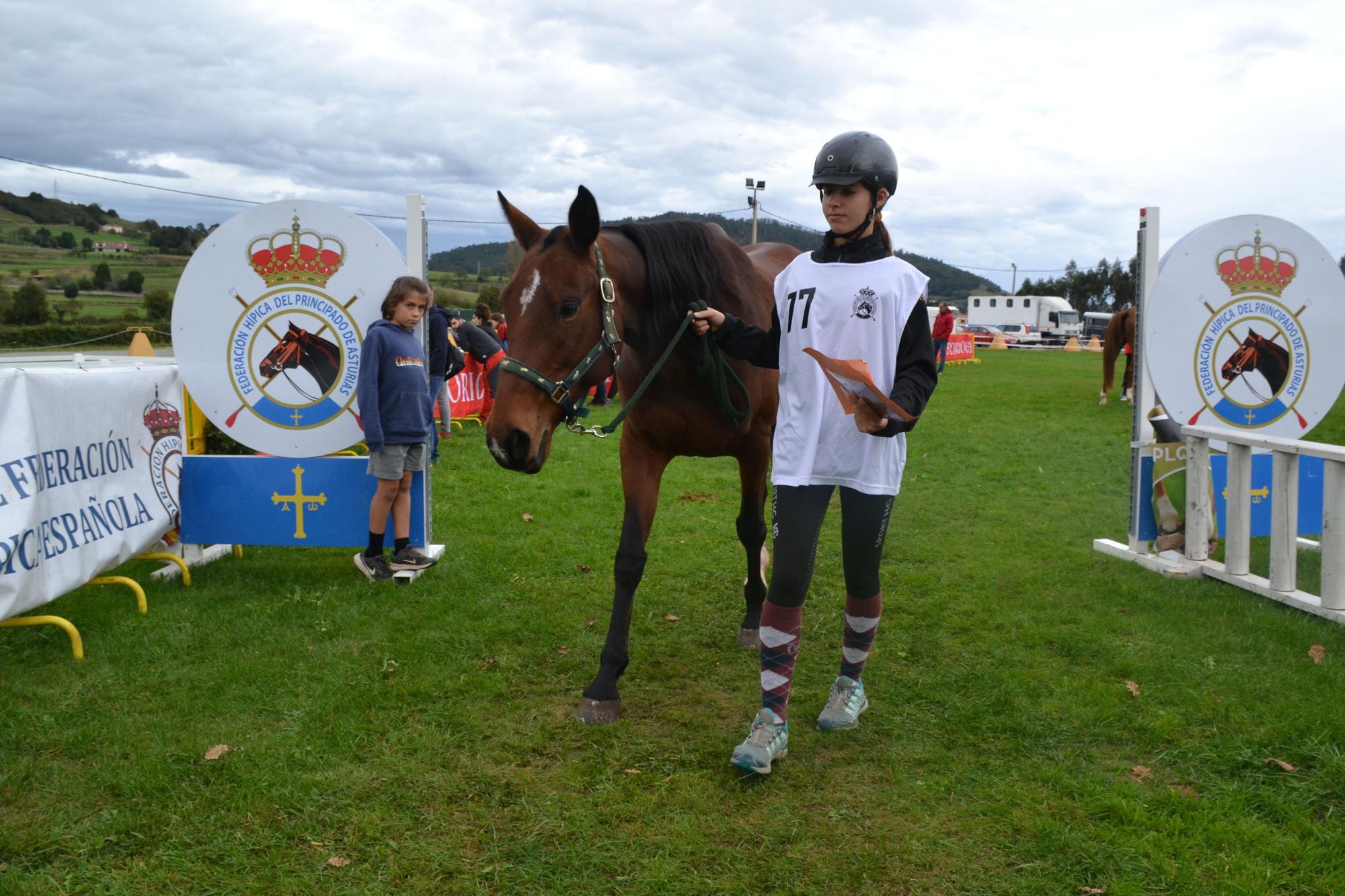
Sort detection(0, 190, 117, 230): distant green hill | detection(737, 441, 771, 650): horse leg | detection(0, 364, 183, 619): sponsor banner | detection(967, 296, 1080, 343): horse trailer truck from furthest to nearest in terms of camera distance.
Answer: detection(967, 296, 1080, 343): horse trailer truck → detection(0, 190, 117, 230): distant green hill → detection(737, 441, 771, 650): horse leg → detection(0, 364, 183, 619): sponsor banner

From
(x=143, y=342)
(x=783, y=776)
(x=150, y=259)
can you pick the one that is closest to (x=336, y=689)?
(x=783, y=776)

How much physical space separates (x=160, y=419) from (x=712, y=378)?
3835mm

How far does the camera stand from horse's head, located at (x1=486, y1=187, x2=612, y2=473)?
3.02m

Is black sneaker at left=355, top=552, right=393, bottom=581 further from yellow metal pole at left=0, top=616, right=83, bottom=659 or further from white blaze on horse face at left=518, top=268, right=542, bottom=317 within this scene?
white blaze on horse face at left=518, top=268, right=542, bottom=317

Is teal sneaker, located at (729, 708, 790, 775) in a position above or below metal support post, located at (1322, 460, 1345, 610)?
below

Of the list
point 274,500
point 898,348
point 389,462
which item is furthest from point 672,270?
point 274,500

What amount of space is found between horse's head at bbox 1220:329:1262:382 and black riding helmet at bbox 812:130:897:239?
3.81m

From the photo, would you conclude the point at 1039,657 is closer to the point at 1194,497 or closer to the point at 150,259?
the point at 1194,497

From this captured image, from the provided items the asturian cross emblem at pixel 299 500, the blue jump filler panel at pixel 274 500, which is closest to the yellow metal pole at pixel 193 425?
the blue jump filler panel at pixel 274 500

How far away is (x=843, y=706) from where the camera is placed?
3523 mm

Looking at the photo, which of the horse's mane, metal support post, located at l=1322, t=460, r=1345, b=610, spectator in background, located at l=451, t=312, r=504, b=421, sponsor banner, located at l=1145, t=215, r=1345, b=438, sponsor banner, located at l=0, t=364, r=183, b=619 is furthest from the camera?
spectator in background, located at l=451, t=312, r=504, b=421

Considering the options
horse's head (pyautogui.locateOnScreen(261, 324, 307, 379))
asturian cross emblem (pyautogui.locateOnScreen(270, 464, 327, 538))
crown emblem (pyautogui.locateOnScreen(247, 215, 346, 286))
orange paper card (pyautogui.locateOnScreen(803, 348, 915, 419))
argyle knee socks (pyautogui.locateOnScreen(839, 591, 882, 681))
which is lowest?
argyle knee socks (pyautogui.locateOnScreen(839, 591, 882, 681))

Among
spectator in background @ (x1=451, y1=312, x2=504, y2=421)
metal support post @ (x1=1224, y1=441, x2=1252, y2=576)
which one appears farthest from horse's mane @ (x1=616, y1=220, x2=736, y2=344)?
spectator in background @ (x1=451, y1=312, x2=504, y2=421)

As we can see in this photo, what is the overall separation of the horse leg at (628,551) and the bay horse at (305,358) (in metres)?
2.41
